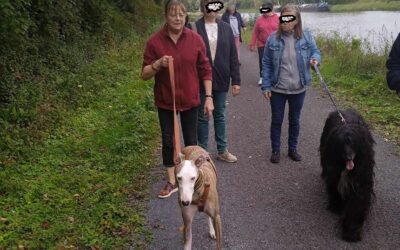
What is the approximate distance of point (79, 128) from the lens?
6.87 meters

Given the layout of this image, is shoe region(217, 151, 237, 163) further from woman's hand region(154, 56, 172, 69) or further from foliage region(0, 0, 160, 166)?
foliage region(0, 0, 160, 166)

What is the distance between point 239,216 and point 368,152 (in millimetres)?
1361

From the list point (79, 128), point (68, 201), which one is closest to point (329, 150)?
point (68, 201)

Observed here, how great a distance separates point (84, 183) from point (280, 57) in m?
2.74

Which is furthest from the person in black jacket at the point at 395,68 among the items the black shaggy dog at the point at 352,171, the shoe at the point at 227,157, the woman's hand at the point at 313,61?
the shoe at the point at 227,157

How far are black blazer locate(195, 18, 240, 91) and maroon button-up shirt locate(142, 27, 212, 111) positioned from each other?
0.75 meters

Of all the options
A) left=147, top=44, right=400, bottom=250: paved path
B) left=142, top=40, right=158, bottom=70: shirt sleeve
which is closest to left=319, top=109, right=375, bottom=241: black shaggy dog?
left=147, top=44, right=400, bottom=250: paved path

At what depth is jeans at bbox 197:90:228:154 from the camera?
531 cm

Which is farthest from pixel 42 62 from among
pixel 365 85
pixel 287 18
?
pixel 365 85

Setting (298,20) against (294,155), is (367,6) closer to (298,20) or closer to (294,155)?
(294,155)

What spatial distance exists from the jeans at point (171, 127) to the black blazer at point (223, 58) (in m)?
0.87

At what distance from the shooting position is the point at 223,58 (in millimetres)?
5258

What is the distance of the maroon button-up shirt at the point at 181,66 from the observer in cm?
416

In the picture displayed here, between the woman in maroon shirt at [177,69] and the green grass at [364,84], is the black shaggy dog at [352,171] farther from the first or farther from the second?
the green grass at [364,84]
